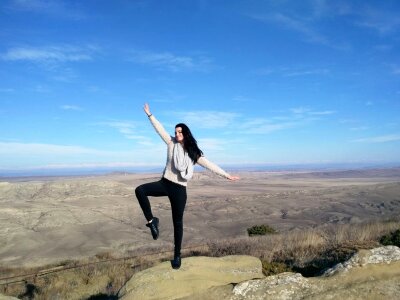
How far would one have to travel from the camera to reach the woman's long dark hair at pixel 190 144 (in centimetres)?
605

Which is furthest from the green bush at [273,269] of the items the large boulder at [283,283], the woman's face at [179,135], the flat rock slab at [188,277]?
the woman's face at [179,135]

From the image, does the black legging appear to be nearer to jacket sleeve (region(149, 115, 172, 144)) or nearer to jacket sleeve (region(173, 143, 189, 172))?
jacket sleeve (region(173, 143, 189, 172))

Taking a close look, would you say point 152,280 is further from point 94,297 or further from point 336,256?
point 336,256

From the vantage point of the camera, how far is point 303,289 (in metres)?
5.22

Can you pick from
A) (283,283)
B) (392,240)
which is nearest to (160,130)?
(283,283)

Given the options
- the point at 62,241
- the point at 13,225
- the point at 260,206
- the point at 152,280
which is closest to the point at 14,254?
the point at 62,241

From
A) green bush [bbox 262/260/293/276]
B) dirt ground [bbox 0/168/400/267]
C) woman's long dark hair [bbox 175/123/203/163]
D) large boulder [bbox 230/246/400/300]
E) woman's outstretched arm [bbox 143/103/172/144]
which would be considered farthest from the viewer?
dirt ground [bbox 0/168/400/267]

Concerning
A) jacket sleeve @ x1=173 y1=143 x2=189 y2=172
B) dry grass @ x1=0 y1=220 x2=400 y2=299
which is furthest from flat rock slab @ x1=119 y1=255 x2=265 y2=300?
jacket sleeve @ x1=173 y1=143 x2=189 y2=172

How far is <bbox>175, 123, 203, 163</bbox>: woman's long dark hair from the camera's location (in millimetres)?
6055

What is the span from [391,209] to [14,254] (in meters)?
42.5

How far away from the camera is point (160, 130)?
6.27m

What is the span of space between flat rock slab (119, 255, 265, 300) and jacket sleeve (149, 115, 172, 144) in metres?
2.14

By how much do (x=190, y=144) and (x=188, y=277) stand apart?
7.01 feet

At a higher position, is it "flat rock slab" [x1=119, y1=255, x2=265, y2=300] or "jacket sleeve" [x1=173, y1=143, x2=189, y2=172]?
"jacket sleeve" [x1=173, y1=143, x2=189, y2=172]
